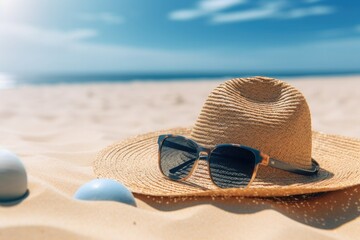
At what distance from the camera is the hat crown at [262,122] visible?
1.92 metres

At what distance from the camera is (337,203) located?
1857mm

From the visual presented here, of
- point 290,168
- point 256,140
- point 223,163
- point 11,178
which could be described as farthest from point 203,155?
point 11,178

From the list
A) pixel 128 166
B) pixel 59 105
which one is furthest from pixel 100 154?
pixel 59 105

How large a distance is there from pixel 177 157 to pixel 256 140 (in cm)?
39

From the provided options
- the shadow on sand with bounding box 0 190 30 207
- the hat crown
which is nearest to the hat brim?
the hat crown

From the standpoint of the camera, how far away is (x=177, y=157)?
80.0 inches

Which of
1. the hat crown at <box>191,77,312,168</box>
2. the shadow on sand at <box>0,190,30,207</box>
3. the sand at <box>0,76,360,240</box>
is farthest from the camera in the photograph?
the hat crown at <box>191,77,312,168</box>

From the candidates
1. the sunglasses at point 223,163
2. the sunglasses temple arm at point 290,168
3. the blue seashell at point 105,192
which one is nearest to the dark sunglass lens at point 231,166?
the sunglasses at point 223,163

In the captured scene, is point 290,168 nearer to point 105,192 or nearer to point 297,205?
point 297,205

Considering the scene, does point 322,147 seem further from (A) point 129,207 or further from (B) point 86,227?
(B) point 86,227

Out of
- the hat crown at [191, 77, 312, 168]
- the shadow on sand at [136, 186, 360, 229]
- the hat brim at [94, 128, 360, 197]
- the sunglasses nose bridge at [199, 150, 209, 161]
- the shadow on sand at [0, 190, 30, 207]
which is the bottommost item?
the shadow on sand at [136, 186, 360, 229]

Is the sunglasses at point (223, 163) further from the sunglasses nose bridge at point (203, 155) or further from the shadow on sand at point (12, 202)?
the shadow on sand at point (12, 202)

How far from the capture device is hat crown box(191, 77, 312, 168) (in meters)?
1.92

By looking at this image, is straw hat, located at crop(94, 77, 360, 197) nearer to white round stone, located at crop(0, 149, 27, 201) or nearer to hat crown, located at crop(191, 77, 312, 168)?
hat crown, located at crop(191, 77, 312, 168)
